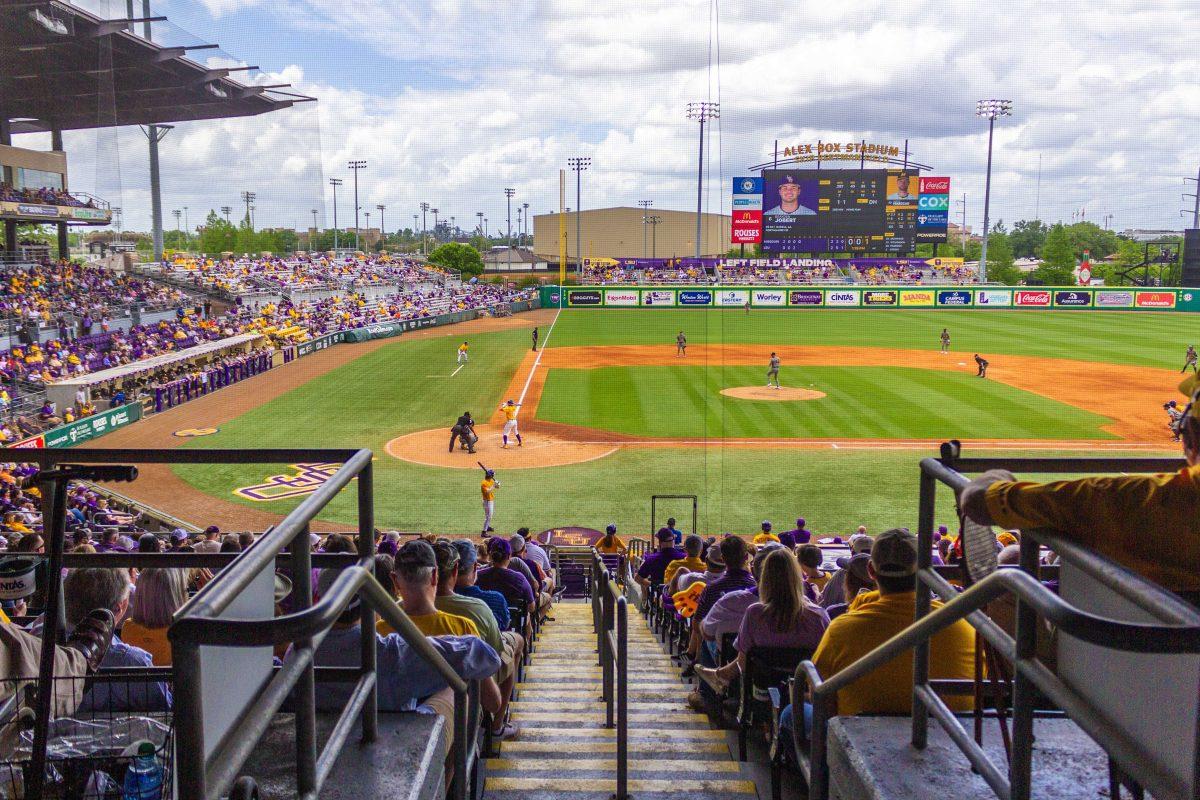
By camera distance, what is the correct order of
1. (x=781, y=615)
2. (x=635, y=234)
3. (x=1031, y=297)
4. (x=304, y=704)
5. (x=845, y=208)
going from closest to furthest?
(x=304, y=704) < (x=781, y=615) < (x=845, y=208) < (x=1031, y=297) < (x=635, y=234)

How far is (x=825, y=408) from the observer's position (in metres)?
30.1

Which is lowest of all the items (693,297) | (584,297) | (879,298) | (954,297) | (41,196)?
(584,297)

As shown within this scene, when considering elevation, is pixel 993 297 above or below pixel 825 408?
above

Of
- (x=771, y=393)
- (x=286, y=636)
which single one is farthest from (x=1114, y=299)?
(x=286, y=636)

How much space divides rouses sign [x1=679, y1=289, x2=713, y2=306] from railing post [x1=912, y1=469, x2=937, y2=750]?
63.4m

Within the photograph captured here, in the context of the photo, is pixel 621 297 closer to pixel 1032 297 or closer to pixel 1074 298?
pixel 1032 297

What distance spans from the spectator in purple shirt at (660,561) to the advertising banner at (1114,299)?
65.1 metres

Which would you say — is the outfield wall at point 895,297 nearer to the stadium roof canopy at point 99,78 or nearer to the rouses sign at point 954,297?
the rouses sign at point 954,297

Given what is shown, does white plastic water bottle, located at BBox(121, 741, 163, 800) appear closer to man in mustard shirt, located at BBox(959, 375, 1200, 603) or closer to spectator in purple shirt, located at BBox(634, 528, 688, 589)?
man in mustard shirt, located at BBox(959, 375, 1200, 603)

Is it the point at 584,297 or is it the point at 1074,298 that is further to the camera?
the point at 584,297

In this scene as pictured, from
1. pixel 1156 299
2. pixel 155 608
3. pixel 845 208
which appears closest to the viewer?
pixel 155 608

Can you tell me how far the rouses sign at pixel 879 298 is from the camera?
67.6 metres

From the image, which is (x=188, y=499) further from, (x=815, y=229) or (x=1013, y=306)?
(x=1013, y=306)

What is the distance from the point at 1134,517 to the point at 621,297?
68.5m
